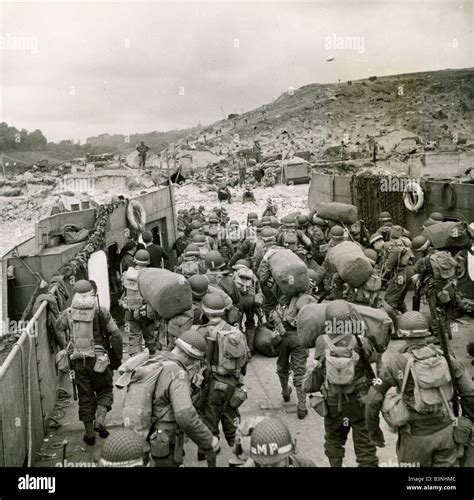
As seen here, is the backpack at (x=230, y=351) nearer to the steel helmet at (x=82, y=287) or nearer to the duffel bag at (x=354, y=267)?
the steel helmet at (x=82, y=287)

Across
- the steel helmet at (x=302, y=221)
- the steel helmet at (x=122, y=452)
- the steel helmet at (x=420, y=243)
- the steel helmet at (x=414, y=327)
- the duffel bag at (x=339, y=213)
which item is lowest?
the steel helmet at (x=122, y=452)

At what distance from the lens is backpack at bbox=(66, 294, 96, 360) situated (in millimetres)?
6203

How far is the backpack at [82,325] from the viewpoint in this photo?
620 centimetres

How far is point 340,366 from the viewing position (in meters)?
4.80

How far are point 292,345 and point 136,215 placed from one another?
644cm

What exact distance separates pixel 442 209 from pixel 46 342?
8164 millimetres

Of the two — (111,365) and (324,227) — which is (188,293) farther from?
(324,227)

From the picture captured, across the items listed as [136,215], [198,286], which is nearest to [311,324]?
[198,286]

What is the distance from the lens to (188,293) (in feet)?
20.1

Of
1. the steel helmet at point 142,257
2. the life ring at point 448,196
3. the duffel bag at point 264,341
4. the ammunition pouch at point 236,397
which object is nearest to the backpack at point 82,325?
the steel helmet at point 142,257

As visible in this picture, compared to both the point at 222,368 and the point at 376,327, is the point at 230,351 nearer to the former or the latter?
the point at 222,368

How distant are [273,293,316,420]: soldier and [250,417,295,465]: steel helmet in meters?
3.25

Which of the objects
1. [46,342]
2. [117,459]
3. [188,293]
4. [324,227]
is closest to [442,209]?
[324,227]

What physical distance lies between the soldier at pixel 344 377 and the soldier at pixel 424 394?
0.49 meters
